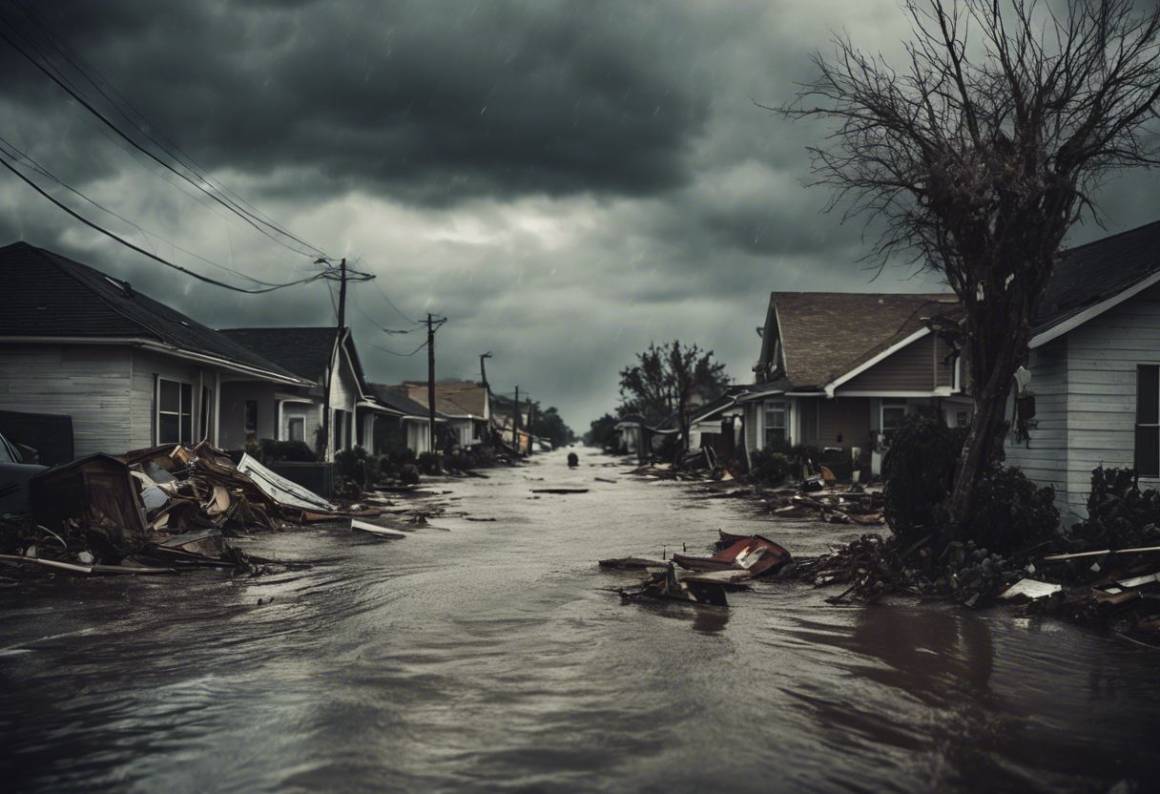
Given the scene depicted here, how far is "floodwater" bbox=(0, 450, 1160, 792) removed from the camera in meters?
4.43

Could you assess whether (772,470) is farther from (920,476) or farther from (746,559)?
(746,559)

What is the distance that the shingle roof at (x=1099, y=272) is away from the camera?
14.1 m

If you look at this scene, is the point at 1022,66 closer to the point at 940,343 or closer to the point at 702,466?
the point at 940,343

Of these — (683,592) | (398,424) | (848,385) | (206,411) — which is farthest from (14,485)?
(398,424)

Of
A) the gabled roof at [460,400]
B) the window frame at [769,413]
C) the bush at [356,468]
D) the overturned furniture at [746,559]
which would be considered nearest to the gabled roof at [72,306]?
the bush at [356,468]

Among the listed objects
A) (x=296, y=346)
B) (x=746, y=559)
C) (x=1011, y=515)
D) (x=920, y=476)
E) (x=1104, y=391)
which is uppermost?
(x=296, y=346)

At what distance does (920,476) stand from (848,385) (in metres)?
20.9

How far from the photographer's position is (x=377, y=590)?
32.7 ft

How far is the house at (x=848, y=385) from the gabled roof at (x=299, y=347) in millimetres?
16633

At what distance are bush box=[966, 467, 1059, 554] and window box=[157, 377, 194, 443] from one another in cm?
1679

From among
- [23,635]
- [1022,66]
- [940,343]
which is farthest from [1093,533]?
[940,343]

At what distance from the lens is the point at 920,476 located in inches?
451

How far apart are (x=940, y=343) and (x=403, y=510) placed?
19.9 meters

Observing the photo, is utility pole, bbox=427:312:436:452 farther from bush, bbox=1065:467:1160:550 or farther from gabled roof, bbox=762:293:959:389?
bush, bbox=1065:467:1160:550
